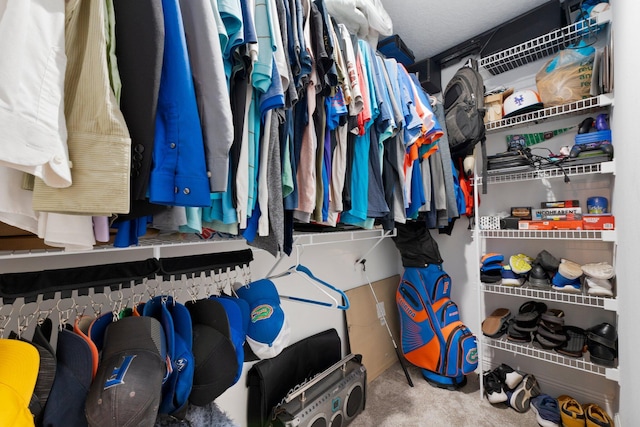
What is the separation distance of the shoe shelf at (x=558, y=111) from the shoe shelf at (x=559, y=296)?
96 cm

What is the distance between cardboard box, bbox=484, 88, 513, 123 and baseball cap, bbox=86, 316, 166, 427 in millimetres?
2085

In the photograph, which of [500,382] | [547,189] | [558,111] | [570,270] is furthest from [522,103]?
[500,382]

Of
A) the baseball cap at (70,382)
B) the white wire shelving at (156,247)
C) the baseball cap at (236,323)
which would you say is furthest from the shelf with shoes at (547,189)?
the baseball cap at (70,382)

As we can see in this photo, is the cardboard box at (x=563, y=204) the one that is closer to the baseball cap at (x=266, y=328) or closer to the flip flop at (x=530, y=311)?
the flip flop at (x=530, y=311)

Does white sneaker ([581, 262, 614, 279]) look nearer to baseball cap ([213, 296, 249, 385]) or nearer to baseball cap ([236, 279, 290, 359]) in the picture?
baseball cap ([236, 279, 290, 359])

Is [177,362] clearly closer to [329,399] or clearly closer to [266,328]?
[266,328]

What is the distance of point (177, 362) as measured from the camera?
724 mm

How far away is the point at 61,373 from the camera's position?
60 centimetres

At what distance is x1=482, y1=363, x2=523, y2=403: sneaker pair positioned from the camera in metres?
1.65

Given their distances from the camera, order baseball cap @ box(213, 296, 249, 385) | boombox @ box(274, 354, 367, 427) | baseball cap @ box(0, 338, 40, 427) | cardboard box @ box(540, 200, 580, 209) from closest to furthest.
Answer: baseball cap @ box(0, 338, 40, 427), baseball cap @ box(213, 296, 249, 385), boombox @ box(274, 354, 367, 427), cardboard box @ box(540, 200, 580, 209)

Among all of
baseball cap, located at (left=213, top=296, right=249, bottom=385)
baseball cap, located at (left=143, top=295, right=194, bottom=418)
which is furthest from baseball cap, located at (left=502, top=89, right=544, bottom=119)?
baseball cap, located at (left=143, top=295, right=194, bottom=418)

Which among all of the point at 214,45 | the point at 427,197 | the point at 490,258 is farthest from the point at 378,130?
the point at 490,258

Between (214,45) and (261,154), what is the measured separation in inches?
11.4

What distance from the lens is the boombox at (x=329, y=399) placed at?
1212 millimetres
